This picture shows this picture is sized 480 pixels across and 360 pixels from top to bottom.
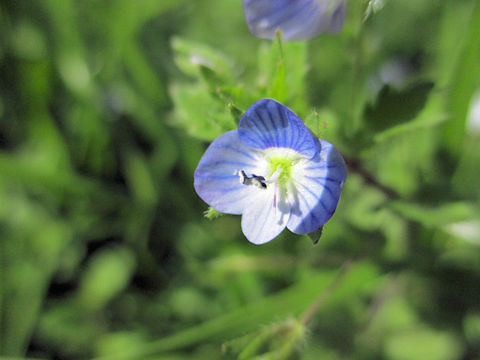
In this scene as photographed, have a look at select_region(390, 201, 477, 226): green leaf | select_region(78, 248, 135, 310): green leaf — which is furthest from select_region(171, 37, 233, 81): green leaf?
select_region(78, 248, 135, 310): green leaf

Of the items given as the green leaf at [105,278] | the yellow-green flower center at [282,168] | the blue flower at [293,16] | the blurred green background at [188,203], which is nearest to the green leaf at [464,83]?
the blurred green background at [188,203]

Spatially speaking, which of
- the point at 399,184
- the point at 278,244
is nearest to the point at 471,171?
the point at 399,184

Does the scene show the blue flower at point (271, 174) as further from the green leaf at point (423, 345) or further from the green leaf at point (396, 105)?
the green leaf at point (423, 345)

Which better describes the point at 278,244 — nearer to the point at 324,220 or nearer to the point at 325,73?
the point at 325,73

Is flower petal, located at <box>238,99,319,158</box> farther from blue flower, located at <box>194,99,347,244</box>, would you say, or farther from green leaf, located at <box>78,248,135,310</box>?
green leaf, located at <box>78,248,135,310</box>

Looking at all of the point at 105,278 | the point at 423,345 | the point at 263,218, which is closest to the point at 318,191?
the point at 263,218

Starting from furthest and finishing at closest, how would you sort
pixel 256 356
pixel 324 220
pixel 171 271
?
Answer: pixel 171 271, pixel 256 356, pixel 324 220

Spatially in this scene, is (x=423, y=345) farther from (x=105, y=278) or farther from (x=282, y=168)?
(x=105, y=278)
